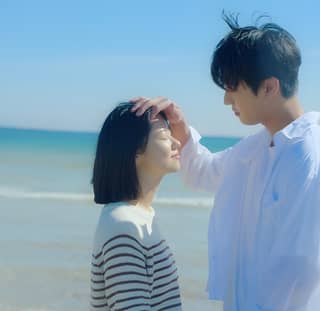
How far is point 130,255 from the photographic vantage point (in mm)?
2576

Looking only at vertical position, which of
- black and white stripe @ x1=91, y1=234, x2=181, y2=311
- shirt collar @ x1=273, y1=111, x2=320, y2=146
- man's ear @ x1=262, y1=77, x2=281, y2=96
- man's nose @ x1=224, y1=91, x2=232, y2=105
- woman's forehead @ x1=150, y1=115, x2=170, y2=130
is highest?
man's ear @ x1=262, y1=77, x2=281, y2=96

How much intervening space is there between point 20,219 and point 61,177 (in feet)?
31.5

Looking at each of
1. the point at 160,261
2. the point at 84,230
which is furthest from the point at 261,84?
the point at 84,230

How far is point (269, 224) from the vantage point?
2.73 m

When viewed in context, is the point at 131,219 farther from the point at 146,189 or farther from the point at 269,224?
the point at 269,224

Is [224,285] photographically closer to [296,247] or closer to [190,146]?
[296,247]

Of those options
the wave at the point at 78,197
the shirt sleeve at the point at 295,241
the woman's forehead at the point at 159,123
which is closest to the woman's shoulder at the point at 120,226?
the woman's forehead at the point at 159,123

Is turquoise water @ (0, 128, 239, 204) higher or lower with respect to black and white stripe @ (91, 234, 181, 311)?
lower

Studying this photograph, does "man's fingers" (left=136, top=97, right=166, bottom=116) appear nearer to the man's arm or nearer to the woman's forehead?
the woman's forehead

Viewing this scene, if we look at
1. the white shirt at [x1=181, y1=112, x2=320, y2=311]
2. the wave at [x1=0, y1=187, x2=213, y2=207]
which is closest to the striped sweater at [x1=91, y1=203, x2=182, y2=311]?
the white shirt at [x1=181, y1=112, x2=320, y2=311]

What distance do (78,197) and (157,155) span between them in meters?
13.4

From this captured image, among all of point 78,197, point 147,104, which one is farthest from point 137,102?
point 78,197

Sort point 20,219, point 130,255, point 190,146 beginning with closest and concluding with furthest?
point 130,255, point 190,146, point 20,219

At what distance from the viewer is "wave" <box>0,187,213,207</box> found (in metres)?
15.1
